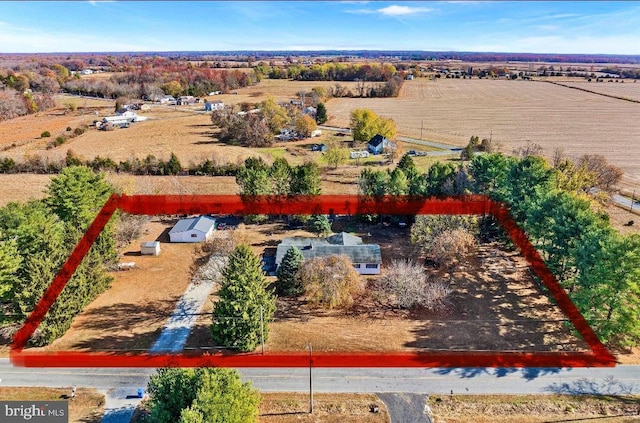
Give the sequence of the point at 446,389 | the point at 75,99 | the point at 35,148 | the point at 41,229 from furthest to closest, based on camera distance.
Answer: the point at 75,99 < the point at 35,148 < the point at 41,229 < the point at 446,389

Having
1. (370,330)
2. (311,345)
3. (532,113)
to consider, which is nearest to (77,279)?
(311,345)

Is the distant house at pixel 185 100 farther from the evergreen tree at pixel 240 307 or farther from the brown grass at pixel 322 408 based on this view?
the brown grass at pixel 322 408

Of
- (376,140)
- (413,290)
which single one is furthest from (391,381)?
(376,140)

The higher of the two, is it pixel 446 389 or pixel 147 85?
pixel 147 85

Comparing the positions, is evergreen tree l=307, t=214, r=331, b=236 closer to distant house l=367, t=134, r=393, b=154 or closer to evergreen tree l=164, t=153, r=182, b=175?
evergreen tree l=164, t=153, r=182, b=175

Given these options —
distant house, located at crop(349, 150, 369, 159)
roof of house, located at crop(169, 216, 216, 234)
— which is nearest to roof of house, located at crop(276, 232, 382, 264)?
roof of house, located at crop(169, 216, 216, 234)

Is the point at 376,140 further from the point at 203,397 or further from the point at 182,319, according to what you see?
the point at 203,397

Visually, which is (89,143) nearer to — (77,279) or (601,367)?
(77,279)
